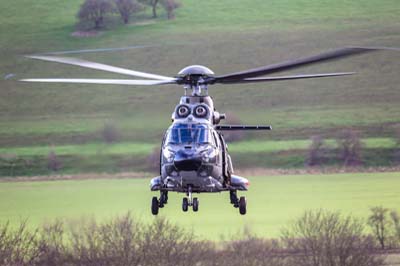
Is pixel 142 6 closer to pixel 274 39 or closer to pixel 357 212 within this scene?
pixel 274 39

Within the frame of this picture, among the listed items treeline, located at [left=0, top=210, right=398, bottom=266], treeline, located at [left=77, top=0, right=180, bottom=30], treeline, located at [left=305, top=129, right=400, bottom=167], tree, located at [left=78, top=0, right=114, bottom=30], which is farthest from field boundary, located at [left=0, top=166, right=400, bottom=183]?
tree, located at [left=78, top=0, right=114, bottom=30]

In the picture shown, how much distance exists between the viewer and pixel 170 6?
152250mm

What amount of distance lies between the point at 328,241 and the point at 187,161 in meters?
74.2

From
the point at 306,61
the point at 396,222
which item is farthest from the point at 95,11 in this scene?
the point at 306,61

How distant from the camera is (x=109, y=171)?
85.6m

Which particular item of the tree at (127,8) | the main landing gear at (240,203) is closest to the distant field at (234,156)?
the main landing gear at (240,203)

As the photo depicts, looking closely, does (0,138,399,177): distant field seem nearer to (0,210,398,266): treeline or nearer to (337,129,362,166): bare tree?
(337,129,362,166): bare tree

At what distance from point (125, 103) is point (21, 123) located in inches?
452

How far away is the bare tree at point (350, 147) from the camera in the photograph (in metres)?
104

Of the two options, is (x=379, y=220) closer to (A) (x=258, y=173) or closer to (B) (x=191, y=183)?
(A) (x=258, y=173)

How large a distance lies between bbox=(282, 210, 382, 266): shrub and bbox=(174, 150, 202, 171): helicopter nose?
66.9 metres

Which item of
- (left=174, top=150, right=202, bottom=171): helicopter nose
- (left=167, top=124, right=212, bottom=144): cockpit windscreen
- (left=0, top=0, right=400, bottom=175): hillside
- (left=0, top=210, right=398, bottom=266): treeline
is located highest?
(left=0, top=0, right=400, bottom=175): hillside

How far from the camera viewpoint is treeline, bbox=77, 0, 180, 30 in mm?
149000

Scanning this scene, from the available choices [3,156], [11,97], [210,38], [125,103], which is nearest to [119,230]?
[3,156]
